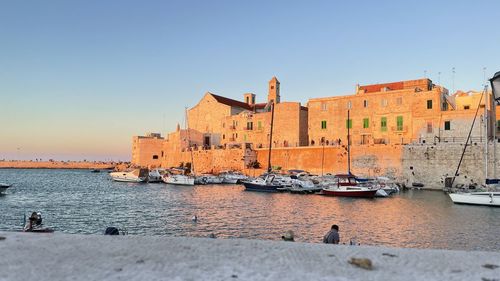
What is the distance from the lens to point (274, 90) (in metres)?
79.0

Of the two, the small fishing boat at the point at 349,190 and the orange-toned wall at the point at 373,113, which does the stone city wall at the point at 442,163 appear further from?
the small fishing boat at the point at 349,190

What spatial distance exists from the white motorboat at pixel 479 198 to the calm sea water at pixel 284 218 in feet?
2.41

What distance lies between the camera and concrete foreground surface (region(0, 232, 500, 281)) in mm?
6195

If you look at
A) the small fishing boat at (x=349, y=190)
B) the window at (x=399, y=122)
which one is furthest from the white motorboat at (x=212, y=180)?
the window at (x=399, y=122)

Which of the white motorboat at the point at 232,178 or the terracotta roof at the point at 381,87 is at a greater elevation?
the terracotta roof at the point at 381,87

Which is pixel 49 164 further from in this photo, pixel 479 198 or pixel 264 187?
pixel 479 198

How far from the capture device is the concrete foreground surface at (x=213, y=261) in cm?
620

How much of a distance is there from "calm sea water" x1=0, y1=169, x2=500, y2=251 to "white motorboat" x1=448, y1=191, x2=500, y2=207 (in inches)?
28.9

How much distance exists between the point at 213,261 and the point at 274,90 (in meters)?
73.2

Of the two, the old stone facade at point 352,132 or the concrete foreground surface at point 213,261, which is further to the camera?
the old stone facade at point 352,132

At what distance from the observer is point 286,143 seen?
64.4m

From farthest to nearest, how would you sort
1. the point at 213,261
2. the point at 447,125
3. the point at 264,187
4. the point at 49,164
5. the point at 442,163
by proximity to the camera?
the point at 49,164 < the point at 447,125 < the point at 442,163 < the point at 264,187 < the point at 213,261

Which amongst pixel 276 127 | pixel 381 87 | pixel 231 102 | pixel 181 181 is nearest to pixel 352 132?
pixel 381 87

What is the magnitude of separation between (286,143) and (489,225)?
42.7 m
